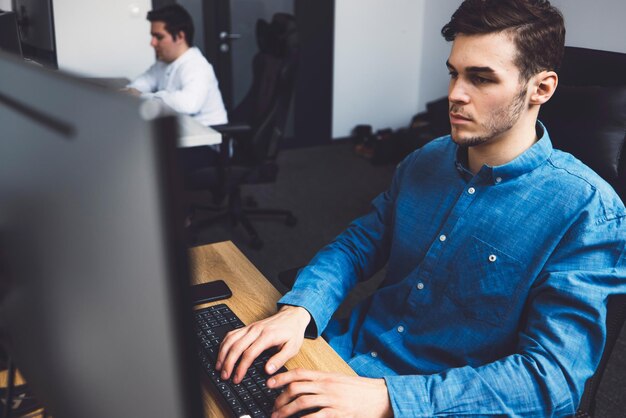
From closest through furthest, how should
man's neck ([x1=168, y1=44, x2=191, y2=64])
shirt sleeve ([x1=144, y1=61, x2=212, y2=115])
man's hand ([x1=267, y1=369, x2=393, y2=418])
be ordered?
man's hand ([x1=267, y1=369, x2=393, y2=418])
shirt sleeve ([x1=144, y1=61, x2=212, y2=115])
man's neck ([x1=168, y1=44, x2=191, y2=64])

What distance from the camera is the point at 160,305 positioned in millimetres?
332

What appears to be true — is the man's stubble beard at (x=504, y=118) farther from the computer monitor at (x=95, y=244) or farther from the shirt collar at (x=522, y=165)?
the computer monitor at (x=95, y=244)

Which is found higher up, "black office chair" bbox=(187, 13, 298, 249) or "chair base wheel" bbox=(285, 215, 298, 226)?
"black office chair" bbox=(187, 13, 298, 249)

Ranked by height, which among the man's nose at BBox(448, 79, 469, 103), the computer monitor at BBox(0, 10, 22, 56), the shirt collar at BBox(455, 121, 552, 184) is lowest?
the shirt collar at BBox(455, 121, 552, 184)

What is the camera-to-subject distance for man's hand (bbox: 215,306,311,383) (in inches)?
32.4

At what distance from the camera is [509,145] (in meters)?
1.00

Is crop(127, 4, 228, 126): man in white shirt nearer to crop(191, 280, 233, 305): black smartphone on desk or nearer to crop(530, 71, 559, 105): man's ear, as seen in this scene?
crop(191, 280, 233, 305): black smartphone on desk

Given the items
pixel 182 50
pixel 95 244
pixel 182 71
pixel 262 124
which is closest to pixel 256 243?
pixel 262 124

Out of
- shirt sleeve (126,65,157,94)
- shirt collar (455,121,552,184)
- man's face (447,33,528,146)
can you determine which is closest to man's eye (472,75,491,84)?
man's face (447,33,528,146)

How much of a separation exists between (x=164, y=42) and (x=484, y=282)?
2417 mm

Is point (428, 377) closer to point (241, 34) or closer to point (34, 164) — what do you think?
point (34, 164)

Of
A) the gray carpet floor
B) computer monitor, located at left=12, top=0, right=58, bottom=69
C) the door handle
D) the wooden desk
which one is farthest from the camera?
the door handle

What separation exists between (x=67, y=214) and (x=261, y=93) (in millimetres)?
2485

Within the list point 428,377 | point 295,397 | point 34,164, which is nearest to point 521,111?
point 428,377
